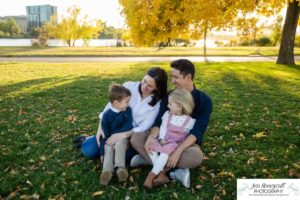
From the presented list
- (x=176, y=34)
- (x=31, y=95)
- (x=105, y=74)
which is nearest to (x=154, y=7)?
(x=176, y=34)

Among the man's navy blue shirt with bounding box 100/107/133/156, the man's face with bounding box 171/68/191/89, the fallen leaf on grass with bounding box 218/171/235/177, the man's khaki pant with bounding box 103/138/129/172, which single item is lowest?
the fallen leaf on grass with bounding box 218/171/235/177

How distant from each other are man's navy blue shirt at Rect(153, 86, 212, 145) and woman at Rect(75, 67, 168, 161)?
0.13 meters

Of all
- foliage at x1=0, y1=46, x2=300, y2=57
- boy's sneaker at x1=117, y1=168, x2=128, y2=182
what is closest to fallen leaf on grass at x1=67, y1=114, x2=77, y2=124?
boy's sneaker at x1=117, y1=168, x2=128, y2=182

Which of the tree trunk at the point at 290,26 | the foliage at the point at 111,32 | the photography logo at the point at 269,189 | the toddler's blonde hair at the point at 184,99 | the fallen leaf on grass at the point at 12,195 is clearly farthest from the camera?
the foliage at the point at 111,32

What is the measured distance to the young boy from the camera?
483 centimetres

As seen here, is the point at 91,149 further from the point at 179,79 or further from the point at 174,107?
the point at 179,79

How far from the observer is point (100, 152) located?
5.43 m

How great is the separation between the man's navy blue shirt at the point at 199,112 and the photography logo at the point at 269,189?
951 mm

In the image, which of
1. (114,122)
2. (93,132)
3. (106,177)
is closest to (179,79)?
(114,122)

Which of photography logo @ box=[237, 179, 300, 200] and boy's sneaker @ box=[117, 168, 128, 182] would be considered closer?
photography logo @ box=[237, 179, 300, 200]

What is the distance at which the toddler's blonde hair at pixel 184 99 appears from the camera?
4.88 metres

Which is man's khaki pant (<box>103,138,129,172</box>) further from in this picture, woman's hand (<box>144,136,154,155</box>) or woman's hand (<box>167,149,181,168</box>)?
woman's hand (<box>167,149,181,168</box>)

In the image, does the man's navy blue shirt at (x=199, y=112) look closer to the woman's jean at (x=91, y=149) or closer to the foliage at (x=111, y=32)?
the woman's jean at (x=91, y=149)

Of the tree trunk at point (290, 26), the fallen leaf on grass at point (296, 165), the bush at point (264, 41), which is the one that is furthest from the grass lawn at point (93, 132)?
the bush at point (264, 41)
